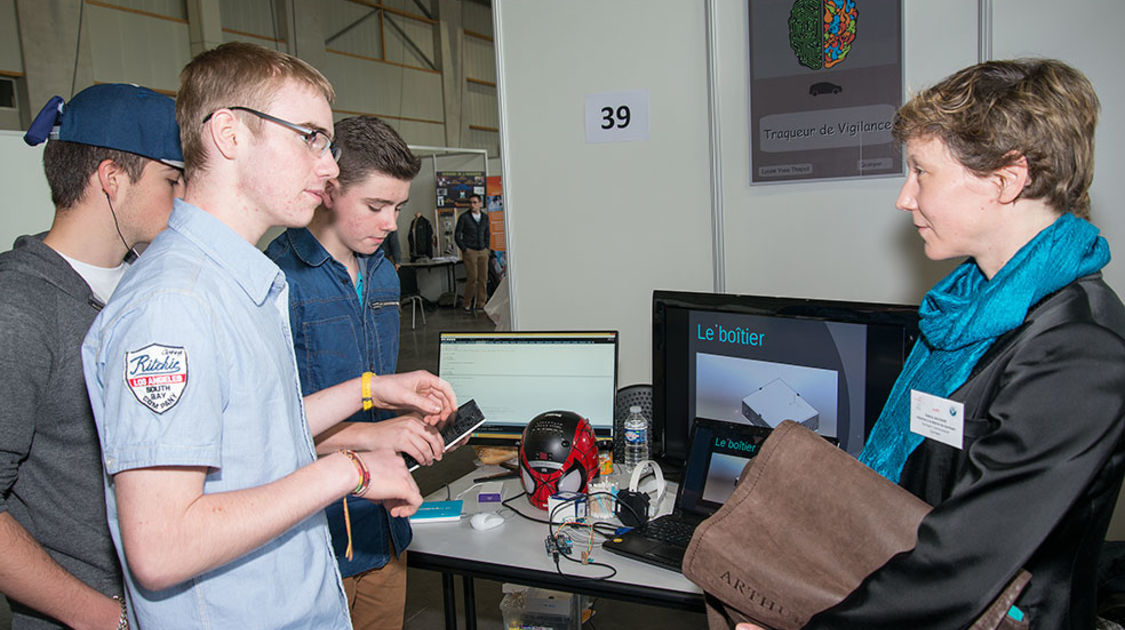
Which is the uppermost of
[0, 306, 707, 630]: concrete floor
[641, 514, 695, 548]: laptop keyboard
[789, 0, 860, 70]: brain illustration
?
[789, 0, 860, 70]: brain illustration

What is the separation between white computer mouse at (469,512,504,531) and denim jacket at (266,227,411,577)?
0.56 feet

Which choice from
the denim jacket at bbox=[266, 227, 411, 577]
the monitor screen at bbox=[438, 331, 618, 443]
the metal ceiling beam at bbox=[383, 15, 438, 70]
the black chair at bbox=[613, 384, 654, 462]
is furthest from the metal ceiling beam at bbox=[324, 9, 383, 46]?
the denim jacket at bbox=[266, 227, 411, 577]

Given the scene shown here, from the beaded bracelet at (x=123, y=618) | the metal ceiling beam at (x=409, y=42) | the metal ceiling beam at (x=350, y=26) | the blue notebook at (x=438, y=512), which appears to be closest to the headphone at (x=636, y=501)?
the blue notebook at (x=438, y=512)

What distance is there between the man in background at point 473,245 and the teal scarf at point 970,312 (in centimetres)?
975

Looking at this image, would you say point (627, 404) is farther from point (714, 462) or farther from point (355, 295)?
point (355, 295)

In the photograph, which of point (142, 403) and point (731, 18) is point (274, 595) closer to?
point (142, 403)

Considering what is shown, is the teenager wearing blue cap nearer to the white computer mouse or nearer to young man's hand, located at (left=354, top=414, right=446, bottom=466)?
young man's hand, located at (left=354, top=414, right=446, bottom=466)

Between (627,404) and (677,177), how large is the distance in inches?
33.8

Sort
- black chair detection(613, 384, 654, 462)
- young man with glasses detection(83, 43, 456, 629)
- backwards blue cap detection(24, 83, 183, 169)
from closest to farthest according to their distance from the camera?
1. young man with glasses detection(83, 43, 456, 629)
2. backwards blue cap detection(24, 83, 183, 169)
3. black chair detection(613, 384, 654, 462)

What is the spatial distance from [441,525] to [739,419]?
0.86 m

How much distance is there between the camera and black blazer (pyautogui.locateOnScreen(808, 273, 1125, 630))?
935 mm

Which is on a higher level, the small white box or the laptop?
the small white box

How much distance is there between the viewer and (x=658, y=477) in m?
1.96

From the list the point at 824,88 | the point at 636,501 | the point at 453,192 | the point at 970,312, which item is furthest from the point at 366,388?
the point at 453,192
